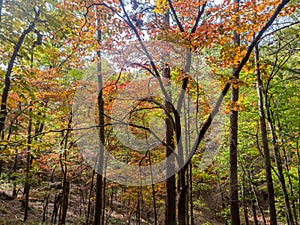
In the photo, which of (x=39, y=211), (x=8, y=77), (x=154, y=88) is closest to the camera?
(x=8, y=77)

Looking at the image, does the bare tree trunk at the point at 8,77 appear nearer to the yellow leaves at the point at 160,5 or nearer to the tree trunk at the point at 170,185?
the yellow leaves at the point at 160,5

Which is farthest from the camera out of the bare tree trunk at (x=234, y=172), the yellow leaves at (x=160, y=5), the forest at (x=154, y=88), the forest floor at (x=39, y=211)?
the forest floor at (x=39, y=211)

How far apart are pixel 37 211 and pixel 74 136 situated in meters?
4.45

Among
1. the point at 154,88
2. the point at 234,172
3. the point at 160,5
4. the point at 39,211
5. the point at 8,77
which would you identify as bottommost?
the point at 39,211

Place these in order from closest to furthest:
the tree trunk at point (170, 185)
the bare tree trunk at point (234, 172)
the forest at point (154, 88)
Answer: the forest at point (154, 88) → the bare tree trunk at point (234, 172) → the tree trunk at point (170, 185)

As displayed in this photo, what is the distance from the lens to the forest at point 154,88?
10.9ft

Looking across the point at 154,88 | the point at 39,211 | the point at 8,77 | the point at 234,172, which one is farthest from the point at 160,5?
the point at 39,211

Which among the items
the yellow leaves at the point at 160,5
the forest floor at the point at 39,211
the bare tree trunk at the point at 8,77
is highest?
the yellow leaves at the point at 160,5

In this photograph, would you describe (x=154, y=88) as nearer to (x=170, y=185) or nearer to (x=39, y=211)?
(x=170, y=185)

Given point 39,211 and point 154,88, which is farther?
point 39,211

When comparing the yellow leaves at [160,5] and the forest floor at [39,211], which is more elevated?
the yellow leaves at [160,5]

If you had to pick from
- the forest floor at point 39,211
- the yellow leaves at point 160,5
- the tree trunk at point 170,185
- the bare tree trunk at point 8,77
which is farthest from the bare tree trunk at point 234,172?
the forest floor at point 39,211

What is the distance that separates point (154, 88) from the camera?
8.13 metres

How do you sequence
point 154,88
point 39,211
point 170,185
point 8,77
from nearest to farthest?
point 8,77
point 170,185
point 154,88
point 39,211
